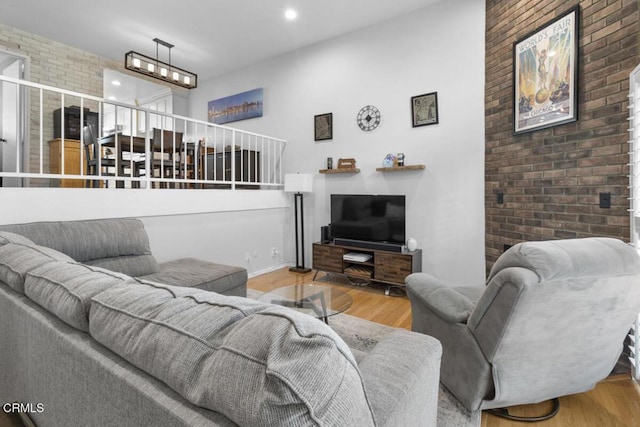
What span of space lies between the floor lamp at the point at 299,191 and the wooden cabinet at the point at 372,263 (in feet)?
2.06

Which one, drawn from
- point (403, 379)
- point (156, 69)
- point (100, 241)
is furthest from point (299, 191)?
point (403, 379)

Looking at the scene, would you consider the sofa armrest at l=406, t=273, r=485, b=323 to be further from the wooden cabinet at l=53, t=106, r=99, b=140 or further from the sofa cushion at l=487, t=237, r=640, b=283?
the wooden cabinet at l=53, t=106, r=99, b=140

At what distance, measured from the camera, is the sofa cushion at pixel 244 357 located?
526 mm

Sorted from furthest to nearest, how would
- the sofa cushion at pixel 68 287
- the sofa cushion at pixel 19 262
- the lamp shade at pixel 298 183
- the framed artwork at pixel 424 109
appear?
the lamp shade at pixel 298 183 < the framed artwork at pixel 424 109 < the sofa cushion at pixel 19 262 < the sofa cushion at pixel 68 287

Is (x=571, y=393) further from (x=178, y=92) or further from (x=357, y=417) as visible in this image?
(x=178, y=92)

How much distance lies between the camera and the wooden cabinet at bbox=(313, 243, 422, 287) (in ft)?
12.2

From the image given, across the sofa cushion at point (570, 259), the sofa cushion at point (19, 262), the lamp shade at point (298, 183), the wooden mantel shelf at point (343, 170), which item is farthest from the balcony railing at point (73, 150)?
the sofa cushion at point (570, 259)

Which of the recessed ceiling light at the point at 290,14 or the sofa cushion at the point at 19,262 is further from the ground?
the recessed ceiling light at the point at 290,14

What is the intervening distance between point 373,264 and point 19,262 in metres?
3.24

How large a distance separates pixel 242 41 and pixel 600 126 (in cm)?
454

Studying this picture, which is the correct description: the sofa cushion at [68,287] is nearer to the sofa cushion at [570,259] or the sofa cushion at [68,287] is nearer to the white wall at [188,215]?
the sofa cushion at [570,259]

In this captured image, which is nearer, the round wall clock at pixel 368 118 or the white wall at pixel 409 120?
the white wall at pixel 409 120

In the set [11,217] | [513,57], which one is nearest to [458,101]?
[513,57]

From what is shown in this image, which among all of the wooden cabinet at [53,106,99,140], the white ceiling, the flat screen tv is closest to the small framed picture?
the flat screen tv
